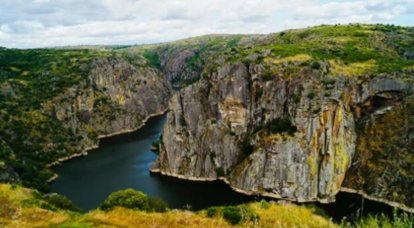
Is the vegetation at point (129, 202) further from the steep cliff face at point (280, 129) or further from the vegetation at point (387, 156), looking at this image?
the vegetation at point (387, 156)

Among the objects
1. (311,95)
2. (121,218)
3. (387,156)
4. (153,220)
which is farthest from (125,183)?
(153,220)

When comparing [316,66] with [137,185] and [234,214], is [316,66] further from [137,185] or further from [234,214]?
[234,214]

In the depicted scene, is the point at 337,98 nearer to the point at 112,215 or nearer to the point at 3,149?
the point at 112,215

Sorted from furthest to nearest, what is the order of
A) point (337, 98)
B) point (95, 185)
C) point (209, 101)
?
point (209, 101)
point (95, 185)
point (337, 98)

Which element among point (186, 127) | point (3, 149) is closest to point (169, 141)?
point (186, 127)

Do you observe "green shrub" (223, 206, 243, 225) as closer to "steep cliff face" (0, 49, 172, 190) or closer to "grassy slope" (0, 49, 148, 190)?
"steep cliff face" (0, 49, 172, 190)

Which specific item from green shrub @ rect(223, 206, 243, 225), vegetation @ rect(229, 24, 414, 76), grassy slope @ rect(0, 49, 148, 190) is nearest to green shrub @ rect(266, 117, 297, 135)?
vegetation @ rect(229, 24, 414, 76)
